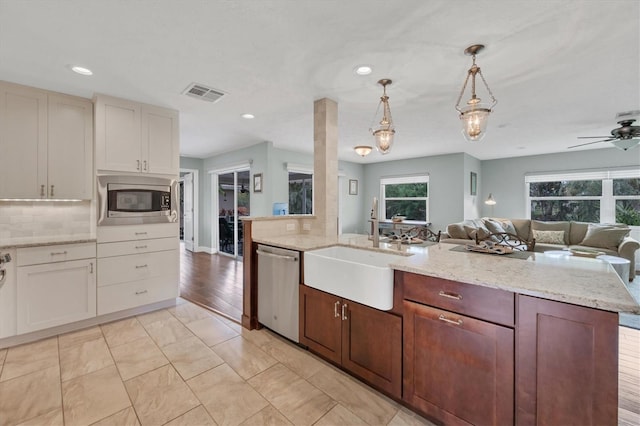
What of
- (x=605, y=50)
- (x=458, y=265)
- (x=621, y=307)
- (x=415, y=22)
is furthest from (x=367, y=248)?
(x=605, y=50)

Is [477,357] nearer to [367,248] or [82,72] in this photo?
[367,248]

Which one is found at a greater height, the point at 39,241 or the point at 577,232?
the point at 39,241

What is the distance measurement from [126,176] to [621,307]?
152 inches

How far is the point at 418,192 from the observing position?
7.25 meters

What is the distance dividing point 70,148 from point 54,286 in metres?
1.40

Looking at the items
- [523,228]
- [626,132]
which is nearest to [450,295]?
[626,132]

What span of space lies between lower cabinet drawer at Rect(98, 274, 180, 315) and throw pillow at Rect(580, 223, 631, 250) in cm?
695

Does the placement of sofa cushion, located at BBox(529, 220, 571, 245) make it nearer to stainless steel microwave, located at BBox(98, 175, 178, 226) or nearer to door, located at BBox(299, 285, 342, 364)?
door, located at BBox(299, 285, 342, 364)

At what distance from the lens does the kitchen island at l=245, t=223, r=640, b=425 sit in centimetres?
110

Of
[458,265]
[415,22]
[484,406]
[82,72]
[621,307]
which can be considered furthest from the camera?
[82,72]

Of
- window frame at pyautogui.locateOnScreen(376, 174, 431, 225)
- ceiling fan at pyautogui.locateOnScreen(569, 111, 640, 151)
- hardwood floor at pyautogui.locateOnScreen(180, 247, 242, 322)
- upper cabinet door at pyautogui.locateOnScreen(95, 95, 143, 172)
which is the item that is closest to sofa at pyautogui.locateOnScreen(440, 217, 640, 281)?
window frame at pyautogui.locateOnScreen(376, 174, 431, 225)

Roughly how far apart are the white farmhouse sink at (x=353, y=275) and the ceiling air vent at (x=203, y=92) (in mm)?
1965

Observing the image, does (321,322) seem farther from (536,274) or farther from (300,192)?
(300,192)

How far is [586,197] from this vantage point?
19.9ft
